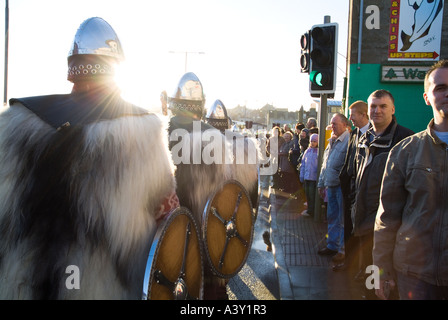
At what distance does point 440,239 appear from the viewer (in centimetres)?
200

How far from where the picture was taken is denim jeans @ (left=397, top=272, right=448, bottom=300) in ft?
6.57

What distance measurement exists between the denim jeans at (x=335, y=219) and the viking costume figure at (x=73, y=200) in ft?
12.1

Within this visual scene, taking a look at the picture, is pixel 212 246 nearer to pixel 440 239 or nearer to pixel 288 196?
pixel 440 239

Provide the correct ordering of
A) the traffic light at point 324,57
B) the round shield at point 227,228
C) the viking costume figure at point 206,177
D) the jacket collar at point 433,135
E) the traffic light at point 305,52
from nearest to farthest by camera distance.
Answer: the jacket collar at point 433,135 < the round shield at point 227,228 < the viking costume figure at point 206,177 < the traffic light at point 324,57 < the traffic light at point 305,52

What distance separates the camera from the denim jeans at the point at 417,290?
6.57 feet

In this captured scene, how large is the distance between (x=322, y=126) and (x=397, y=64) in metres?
4.13

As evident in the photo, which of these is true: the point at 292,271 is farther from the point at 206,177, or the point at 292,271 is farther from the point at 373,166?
the point at 206,177

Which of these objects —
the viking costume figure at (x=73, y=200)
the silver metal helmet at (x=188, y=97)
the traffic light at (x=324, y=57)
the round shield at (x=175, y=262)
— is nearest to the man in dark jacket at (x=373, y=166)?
the round shield at (x=175, y=262)

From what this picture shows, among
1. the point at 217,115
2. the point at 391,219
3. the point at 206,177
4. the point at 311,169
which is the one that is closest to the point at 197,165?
the point at 206,177

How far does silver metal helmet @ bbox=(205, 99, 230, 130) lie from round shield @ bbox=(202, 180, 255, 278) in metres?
4.35

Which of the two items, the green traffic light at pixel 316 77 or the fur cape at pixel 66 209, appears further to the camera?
the green traffic light at pixel 316 77

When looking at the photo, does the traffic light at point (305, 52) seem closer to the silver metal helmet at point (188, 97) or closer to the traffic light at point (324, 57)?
the traffic light at point (324, 57)

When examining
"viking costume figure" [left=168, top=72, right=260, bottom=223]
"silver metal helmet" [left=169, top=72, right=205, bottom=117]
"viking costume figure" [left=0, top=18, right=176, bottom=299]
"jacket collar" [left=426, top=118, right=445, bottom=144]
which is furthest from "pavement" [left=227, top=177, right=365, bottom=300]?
"viking costume figure" [left=0, top=18, right=176, bottom=299]
